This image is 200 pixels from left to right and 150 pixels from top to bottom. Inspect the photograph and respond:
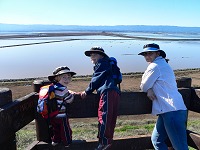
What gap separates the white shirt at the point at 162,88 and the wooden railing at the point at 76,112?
261mm

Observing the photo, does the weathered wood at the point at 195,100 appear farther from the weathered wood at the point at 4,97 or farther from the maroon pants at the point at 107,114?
the weathered wood at the point at 4,97

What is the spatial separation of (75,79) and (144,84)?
1612 cm

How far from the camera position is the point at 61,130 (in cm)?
320

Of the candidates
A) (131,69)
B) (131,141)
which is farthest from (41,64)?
(131,141)

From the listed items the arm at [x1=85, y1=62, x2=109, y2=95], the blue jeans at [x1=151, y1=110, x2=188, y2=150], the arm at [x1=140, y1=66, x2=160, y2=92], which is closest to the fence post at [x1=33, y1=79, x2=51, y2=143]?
the arm at [x1=85, y1=62, x2=109, y2=95]

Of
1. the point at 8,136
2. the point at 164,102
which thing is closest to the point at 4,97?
the point at 8,136

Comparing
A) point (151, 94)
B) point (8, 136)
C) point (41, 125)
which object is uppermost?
point (151, 94)

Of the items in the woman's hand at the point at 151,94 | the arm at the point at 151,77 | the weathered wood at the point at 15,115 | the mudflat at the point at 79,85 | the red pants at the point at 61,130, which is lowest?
the mudflat at the point at 79,85

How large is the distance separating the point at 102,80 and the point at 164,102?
2.40 ft

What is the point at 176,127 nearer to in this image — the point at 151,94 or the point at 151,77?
the point at 151,94

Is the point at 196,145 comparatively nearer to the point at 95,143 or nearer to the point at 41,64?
the point at 95,143

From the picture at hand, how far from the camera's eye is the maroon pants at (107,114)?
10.4ft

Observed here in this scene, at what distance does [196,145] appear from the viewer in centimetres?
351

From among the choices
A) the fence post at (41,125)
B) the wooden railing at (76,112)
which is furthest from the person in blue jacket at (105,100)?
the fence post at (41,125)
